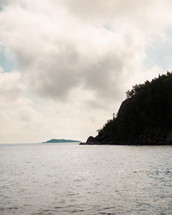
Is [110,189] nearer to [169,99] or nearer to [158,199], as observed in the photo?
[158,199]

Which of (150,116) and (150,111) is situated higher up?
(150,111)

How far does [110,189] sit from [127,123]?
136m

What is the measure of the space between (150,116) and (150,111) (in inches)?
119

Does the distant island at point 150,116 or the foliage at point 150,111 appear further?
the foliage at point 150,111

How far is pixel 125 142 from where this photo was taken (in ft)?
513

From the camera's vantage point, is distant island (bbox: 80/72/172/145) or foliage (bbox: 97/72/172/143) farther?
foliage (bbox: 97/72/172/143)

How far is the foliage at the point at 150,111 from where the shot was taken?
5351 inches

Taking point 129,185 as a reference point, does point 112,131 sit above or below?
above

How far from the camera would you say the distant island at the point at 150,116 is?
130 m

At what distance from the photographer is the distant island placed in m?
130

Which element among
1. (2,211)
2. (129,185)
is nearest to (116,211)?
(2,211)

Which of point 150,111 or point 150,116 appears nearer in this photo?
point 150,111

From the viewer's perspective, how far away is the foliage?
135925 millimetres

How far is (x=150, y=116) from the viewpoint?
141 metres
